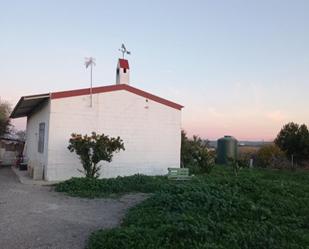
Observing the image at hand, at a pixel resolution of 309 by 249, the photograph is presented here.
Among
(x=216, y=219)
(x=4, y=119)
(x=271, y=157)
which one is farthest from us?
(x=4, y=119)

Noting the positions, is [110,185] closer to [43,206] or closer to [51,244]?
[43,206]

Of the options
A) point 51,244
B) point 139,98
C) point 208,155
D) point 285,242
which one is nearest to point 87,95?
point 139,98

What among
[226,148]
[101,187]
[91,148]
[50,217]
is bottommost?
[50,217]

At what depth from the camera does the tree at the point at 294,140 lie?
20.4m

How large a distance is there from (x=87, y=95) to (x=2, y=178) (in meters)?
4.74

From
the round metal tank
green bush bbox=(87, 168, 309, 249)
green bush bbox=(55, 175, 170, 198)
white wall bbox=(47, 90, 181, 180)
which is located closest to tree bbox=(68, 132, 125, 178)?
white wall bbox=(47, 90, 181, 180)

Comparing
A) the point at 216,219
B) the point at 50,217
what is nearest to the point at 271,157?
the point at 216,219

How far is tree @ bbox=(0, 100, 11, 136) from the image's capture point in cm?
2438

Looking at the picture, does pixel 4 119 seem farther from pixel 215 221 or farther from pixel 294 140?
pixel 215 221

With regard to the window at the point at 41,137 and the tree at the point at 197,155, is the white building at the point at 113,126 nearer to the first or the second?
the window at the point at 41,137

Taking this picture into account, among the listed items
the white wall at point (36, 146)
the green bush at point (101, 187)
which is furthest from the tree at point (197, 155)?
the white wall at point (36, 146)

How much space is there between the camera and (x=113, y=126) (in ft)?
45.3

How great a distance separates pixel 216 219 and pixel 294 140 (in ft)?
53.2

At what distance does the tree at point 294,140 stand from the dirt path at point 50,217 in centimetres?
1397
